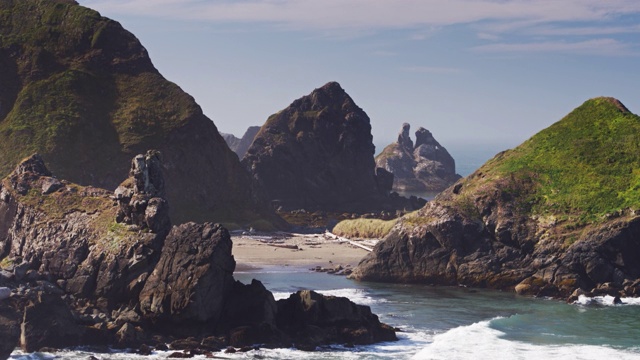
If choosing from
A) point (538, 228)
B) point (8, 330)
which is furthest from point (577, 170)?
point (8, 330)

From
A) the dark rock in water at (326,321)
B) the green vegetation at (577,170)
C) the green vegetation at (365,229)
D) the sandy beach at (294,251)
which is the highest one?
the green vegetation at (577,170)

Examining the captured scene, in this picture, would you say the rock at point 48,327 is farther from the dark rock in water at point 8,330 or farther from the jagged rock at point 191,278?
the jagged rock at point 191,278

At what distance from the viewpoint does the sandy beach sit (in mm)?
110938

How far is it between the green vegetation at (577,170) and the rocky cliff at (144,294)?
120ft

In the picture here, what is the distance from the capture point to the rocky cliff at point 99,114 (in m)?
145

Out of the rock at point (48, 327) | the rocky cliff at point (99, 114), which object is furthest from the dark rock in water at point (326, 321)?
the rocky cliff at point (99, 114)

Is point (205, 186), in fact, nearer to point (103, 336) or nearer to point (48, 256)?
point (48, 256)

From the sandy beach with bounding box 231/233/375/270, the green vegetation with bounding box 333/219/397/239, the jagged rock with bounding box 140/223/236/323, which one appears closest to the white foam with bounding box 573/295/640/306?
the sandy beach with bounding box 231/233/375/270

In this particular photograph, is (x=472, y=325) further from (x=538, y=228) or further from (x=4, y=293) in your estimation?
(x=4, y=293)

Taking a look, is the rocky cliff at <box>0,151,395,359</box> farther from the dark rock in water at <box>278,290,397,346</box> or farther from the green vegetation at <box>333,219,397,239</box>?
the green vegetation at <box>333,219,397,239</box>

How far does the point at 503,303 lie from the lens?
8512 centimetres

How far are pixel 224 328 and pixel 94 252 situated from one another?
43.7 feet

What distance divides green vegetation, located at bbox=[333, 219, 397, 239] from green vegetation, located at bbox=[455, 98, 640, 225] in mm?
27391

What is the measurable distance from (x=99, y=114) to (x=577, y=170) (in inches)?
3250
